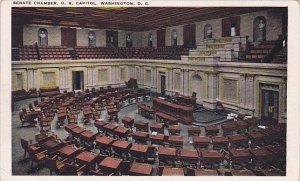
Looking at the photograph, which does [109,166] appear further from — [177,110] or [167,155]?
[177,110]

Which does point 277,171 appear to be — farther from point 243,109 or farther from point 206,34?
point 206,34

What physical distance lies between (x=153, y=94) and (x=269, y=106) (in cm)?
1003

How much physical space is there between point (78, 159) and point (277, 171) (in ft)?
17.0

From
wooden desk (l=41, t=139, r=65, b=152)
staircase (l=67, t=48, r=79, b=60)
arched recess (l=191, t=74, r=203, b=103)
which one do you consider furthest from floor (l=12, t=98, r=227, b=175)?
staircase (l=67, t=48, r=79, b=60)

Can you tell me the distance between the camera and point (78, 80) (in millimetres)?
20906

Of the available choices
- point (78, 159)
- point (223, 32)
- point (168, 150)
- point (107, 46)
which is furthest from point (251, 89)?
point (107, 46)

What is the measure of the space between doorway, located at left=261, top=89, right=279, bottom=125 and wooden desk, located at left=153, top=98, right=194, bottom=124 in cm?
337

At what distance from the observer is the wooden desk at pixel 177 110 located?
12.4 meters

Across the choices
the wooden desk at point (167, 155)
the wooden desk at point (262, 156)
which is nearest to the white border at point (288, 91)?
the wooden desk at point (262, 156)

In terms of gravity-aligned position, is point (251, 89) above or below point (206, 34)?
below

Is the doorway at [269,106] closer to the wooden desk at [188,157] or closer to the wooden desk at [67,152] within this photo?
the wooden desk at [188,157]

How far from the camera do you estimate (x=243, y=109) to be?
42.7 ft

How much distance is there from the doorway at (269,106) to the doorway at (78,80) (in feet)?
46.7

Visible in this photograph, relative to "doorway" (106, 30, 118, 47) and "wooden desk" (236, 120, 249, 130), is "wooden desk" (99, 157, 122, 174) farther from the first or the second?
"doorway" (106, 30, 118, 47)
